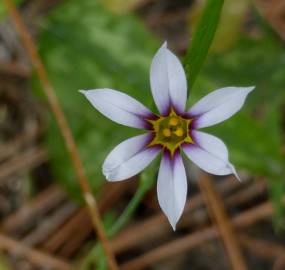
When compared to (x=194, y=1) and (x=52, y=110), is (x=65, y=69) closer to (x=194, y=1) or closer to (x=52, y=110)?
(x=52, y=110)

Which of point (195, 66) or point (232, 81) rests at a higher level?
point (232, 81)

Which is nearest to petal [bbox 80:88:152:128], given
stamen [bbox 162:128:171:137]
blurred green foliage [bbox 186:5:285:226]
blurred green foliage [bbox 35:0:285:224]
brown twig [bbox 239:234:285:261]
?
stamen [bbox 162:128:171:137]

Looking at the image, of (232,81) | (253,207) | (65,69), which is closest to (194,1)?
(232,81)

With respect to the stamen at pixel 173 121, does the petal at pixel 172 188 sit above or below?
below

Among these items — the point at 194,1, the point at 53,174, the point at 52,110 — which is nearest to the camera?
the point at 52,110

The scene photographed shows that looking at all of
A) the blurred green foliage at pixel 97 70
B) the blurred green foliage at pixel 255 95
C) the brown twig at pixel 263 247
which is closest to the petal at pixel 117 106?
the blurred green foliage at pixel 255 95

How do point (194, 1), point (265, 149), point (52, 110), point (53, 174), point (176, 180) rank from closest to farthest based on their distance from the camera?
point (176, 180), point (265, 149), point (52, 110), point (53, 174), point (194, 1)

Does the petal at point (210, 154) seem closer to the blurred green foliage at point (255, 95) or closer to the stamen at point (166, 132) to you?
the stamen at point (166, 132)

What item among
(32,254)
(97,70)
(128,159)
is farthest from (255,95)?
(128,159)
